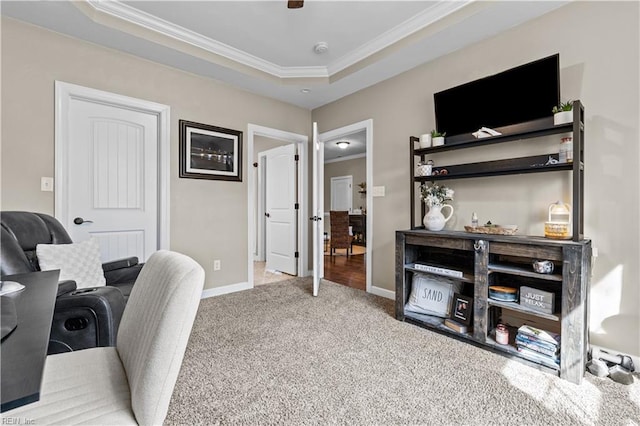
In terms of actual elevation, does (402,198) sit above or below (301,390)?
above

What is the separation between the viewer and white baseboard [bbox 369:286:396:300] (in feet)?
11.0

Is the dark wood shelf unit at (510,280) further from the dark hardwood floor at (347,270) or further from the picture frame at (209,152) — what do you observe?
the picture frame at (209,152)

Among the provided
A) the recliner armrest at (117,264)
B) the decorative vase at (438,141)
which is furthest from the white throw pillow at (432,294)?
the recliner armrest at (117,264)

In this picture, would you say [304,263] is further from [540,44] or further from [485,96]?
[540,44]

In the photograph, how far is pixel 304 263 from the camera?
4.46 metres

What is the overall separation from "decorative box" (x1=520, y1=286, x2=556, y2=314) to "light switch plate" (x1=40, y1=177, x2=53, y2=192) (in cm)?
376

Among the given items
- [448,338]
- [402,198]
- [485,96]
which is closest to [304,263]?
[402,198]

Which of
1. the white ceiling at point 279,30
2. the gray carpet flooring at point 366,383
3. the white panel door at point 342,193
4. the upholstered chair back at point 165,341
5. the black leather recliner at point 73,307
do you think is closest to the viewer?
the upholstered chair back at point 165,341

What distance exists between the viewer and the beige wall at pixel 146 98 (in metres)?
2.37

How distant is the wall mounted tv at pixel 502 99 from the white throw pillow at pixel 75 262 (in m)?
3.05

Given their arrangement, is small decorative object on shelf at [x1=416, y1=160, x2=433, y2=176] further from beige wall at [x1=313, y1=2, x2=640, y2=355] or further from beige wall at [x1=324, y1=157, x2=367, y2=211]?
beige wall at [x1=324, y1=157, x2=367, y2=211]

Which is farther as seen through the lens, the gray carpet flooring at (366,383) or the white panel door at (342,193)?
the white panel door at (342,193)

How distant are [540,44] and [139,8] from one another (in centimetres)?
322

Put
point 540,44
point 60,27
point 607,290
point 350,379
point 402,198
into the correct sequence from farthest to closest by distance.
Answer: point 402,198
point 60,27
point 540,44
point 607,290
point 350,379
